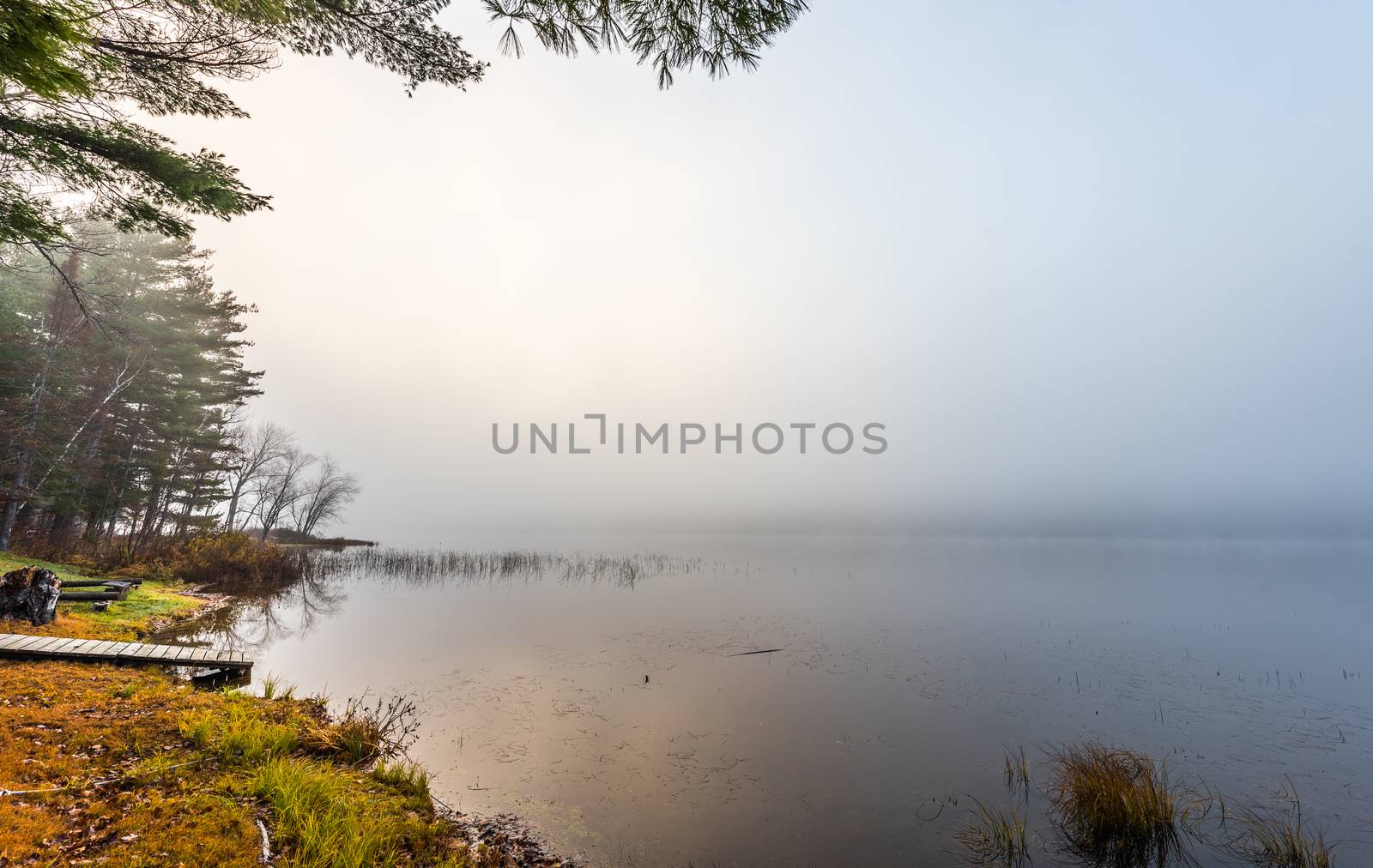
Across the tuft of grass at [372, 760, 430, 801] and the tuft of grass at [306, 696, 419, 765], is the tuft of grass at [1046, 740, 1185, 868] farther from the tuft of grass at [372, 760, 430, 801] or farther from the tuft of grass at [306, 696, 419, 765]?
the tuft of grass at [306, 696, 419, 765]

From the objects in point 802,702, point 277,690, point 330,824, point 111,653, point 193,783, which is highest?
point 111,653

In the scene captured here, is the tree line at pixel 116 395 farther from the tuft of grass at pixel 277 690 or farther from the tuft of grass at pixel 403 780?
the tuft of grass at pixel 403 780

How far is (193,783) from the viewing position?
4914 mm

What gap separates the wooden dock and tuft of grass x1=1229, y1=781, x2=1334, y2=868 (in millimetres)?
16367

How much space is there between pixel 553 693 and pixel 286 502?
5250 cm

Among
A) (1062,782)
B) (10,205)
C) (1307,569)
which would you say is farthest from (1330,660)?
(1307,569)

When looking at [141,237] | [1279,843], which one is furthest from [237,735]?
[141,237]

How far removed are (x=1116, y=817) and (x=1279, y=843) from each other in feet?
6.12

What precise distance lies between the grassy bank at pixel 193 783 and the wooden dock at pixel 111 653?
559 millimetres

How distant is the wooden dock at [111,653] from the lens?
8633 mm

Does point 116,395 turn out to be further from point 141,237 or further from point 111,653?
point 111,653

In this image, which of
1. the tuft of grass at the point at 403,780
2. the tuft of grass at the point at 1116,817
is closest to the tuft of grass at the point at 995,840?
the tuft of grass at the point at 1116,817

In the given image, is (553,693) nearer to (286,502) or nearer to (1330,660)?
(1330,660)

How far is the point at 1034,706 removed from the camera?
35.5 ft
